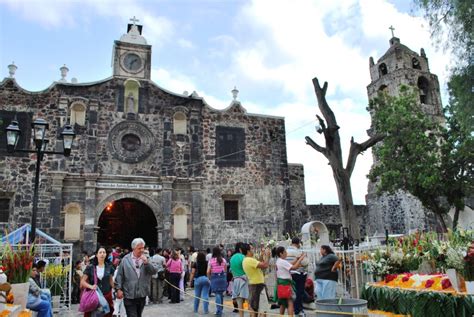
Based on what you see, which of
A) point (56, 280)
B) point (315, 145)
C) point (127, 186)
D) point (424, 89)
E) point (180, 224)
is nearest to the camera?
point (56, 280)

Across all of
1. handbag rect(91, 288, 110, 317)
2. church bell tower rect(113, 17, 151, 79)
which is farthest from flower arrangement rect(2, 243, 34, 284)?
church bell tower rect(113, 17, 151, 79)

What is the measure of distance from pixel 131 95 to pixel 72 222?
238 inches

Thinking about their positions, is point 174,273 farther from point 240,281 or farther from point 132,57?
point 132,57

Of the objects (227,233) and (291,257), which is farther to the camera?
(227,233)

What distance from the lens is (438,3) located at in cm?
1043

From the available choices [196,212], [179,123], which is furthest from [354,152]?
[179,123]

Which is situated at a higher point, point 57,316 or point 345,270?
point 345,270

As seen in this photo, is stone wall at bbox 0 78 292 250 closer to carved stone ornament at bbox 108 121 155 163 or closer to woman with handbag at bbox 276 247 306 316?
carved stone ornament at bbox 108 121 155 163

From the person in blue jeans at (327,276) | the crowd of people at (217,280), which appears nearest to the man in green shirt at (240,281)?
the crowd of people at (217,280)

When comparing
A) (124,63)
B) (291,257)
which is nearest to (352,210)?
(291,257)

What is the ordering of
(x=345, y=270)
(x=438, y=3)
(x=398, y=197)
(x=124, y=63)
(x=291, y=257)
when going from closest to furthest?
(x=291, y=257), (x=345, y=270), (x=438, y=3), (x=124, y=63), (x=398, y=197)

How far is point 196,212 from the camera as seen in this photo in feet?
56.5

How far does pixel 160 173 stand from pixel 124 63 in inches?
215

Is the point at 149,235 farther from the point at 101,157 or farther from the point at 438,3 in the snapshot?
the point at 438,3
